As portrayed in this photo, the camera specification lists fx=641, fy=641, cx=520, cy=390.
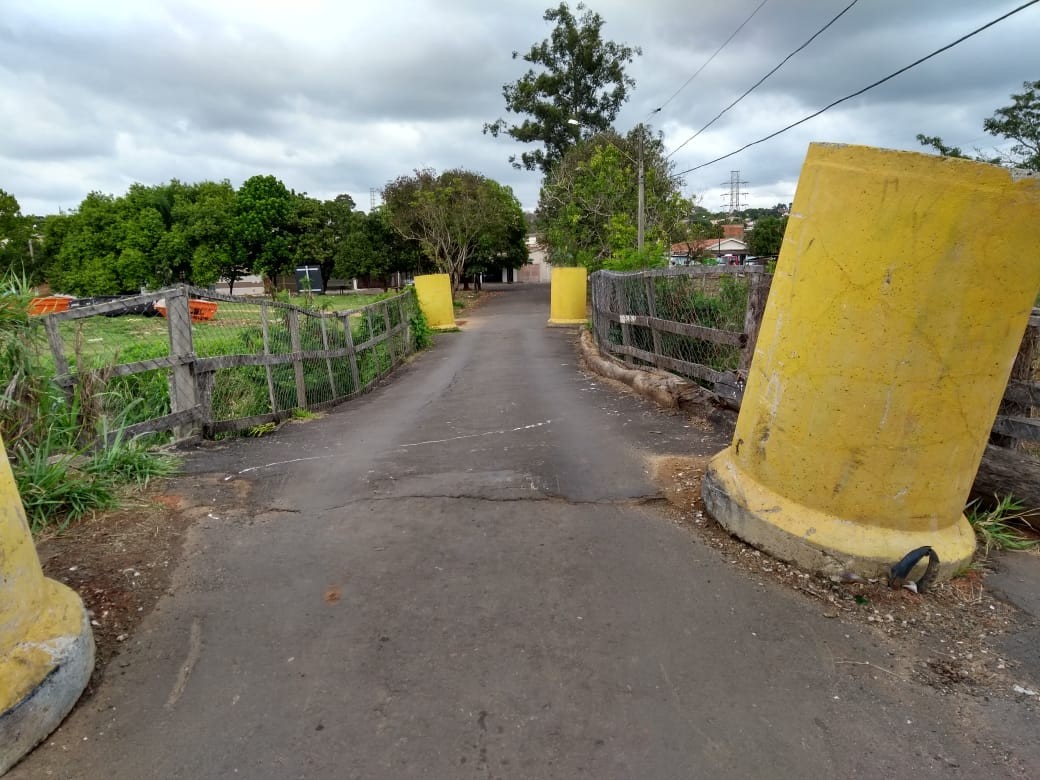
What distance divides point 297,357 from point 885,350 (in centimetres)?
772

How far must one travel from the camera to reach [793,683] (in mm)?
2701

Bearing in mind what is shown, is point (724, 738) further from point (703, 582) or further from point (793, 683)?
point (703, 582)

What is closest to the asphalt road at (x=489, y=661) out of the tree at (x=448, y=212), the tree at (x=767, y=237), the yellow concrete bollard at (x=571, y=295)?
the yellow concrete bollard at (x=571, y=295)

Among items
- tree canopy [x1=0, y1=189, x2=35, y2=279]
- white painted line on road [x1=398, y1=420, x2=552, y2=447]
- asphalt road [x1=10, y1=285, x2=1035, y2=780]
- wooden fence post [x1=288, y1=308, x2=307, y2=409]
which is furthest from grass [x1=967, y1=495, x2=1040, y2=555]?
tree canopy [x1=0, y1=189, x2=35, y2=279]

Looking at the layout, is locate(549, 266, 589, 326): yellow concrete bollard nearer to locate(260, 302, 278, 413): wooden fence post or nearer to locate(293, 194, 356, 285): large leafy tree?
locate(260, 302, 278, 413): wooden fence post

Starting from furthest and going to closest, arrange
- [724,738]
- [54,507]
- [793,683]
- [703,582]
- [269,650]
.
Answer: [54,507], [703,582], [269,650], [793,683], [724,738]

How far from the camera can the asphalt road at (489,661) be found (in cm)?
230

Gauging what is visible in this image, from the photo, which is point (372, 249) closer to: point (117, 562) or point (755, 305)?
point (755, 305)

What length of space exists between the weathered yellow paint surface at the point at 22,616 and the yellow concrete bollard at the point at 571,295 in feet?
69.5

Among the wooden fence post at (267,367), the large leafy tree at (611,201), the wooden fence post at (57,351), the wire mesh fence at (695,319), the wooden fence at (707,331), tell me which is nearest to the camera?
the wooden fence at (707,331)

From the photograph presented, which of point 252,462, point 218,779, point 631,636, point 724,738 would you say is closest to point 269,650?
point 218,779

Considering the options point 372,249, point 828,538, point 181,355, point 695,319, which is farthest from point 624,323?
point 372,249

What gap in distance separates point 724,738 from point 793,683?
51 cm

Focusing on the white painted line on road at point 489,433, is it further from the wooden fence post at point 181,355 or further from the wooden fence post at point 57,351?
the wooden fence post at point 57,351
